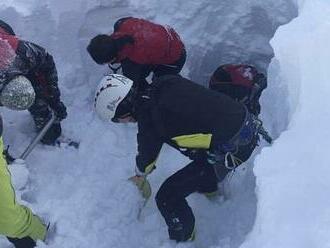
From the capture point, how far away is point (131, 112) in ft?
12.3

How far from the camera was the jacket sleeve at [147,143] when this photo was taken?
3713 millimetres

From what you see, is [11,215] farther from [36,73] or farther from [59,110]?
[59,110]

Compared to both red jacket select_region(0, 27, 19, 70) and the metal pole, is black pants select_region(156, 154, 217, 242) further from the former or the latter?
red jacket select_region(0, 27, 19, 70)

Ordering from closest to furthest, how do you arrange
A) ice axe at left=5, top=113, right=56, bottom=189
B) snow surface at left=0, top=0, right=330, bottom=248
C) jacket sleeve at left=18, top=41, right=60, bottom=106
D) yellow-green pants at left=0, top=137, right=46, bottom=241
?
snow surface at left=0, top=0, right=330, bottom=248 < yellow-green pants at left=0, top=137, right=46, bottom=241 < jacket sleeve at left=18, top=41, right=60, bottom=106 < ice axe at left=5, top=113, right=56, bottom=189

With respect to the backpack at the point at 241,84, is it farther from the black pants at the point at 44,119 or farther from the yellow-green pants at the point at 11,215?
the yellow-green pants at the point at 11,215

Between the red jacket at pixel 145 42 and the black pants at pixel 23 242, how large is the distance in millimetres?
1434

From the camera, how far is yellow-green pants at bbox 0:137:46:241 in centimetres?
337

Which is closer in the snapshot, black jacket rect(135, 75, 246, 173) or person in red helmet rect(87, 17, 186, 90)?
black jacket rect(135, 75, 246, 173)

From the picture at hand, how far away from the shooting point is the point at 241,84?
15.7 ft

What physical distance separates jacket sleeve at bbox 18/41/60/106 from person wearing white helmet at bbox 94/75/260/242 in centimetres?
48

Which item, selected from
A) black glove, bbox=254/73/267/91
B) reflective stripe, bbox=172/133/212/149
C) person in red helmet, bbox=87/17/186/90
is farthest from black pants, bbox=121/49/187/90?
reflective stripe, bbox=172/133/212/149

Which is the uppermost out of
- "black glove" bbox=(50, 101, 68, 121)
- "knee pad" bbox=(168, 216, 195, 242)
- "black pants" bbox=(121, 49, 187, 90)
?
"black pants" bbox=(121, 49, 187, 90)

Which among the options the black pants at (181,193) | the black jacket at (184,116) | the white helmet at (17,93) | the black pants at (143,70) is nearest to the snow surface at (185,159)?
the black pants at (181,193)

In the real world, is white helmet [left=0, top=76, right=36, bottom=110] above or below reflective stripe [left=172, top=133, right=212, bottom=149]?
above
